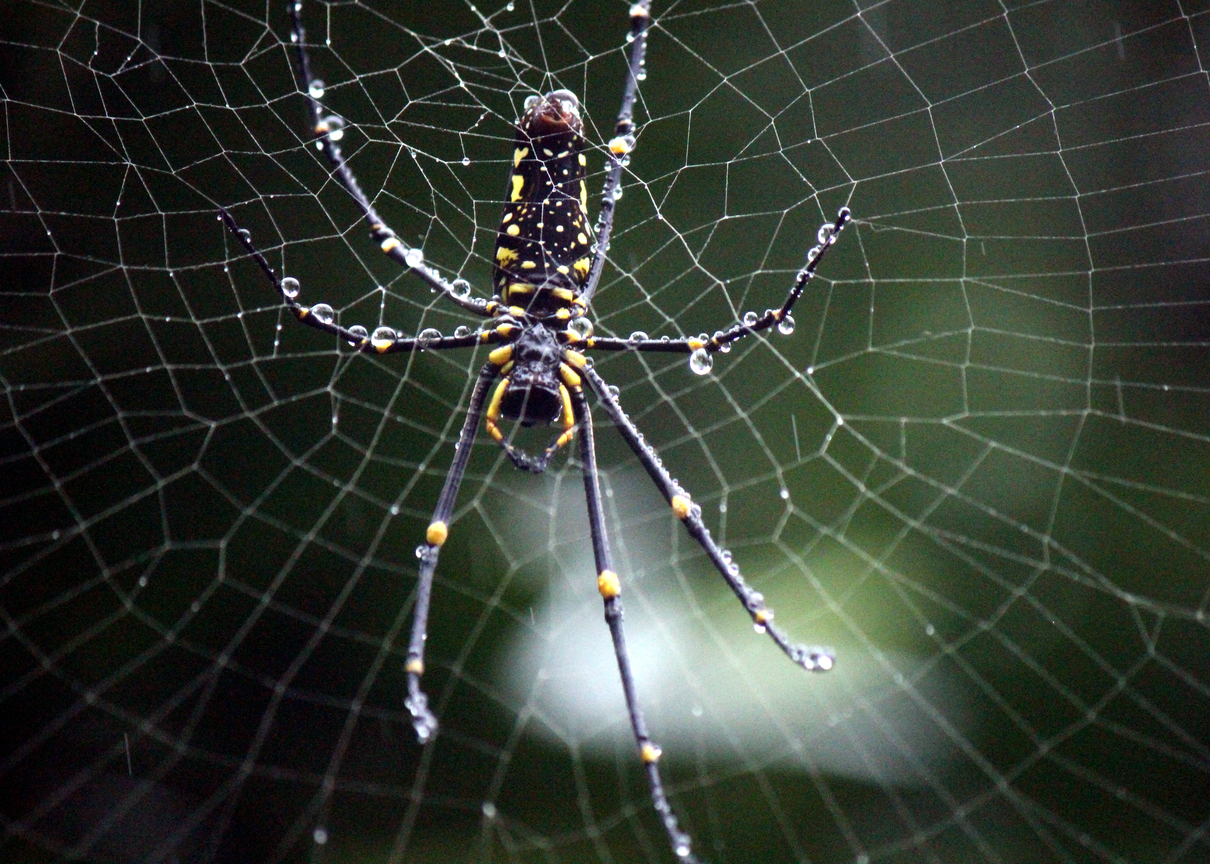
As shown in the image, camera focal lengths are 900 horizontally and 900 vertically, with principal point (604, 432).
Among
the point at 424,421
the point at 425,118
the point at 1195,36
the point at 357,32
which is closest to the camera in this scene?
the point at 425,118

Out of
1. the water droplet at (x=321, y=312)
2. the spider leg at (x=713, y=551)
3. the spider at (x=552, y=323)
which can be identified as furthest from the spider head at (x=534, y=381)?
the water droplet at (x=321, y=312)

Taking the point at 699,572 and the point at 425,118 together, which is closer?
the point at 425,118

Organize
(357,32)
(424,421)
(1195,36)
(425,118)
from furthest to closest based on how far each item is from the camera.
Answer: (424,421), (1195,36), (357,32), (425,118)

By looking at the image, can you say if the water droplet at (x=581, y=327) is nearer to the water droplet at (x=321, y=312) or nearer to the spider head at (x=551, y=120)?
the spider head at (x=551, y=120)

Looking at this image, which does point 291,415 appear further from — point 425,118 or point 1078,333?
point 1078,333

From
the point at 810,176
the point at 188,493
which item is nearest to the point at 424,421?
the point at 188,493

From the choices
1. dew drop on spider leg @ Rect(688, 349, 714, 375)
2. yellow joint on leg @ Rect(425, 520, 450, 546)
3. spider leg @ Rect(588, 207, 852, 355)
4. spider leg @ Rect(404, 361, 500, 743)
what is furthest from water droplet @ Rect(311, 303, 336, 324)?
dew drop on spider leg @ Rect(688, 349, 714, 375)

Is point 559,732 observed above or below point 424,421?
below
